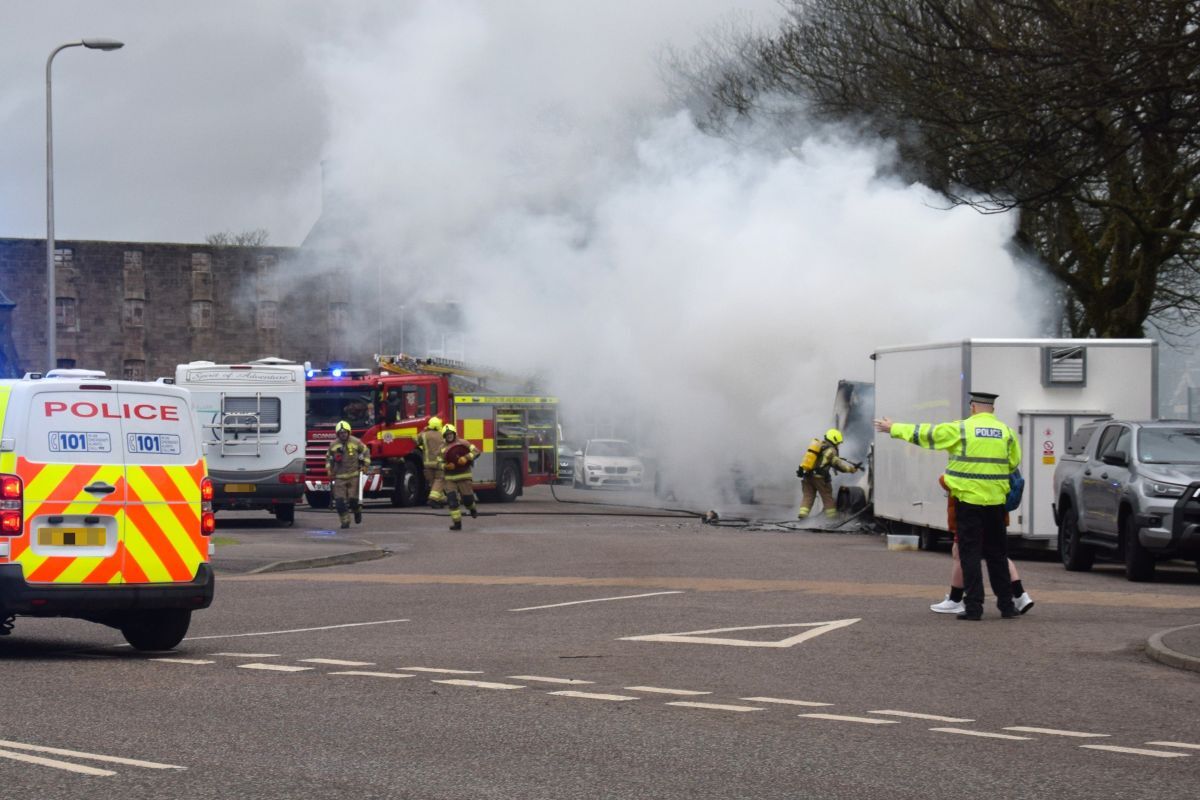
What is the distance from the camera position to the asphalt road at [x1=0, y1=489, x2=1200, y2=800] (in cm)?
727

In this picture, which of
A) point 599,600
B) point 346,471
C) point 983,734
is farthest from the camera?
point 346,471

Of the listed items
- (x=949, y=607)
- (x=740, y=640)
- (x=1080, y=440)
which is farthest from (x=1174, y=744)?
(x=1080, y=440)

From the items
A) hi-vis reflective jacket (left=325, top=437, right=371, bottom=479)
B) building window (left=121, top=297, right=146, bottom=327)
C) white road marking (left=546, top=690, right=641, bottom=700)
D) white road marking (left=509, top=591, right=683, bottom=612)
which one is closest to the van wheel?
white road marking (left=546, top=690, right=641, bottom=700)

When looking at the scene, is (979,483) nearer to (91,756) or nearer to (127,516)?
(127,516)

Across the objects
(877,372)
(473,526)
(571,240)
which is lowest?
(473,526)

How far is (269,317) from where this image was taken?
79.1 meters

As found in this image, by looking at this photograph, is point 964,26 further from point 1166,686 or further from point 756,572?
point 1166,686

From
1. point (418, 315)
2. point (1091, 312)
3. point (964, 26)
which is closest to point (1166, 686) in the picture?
point (964, 26)

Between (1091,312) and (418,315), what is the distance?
14.6 meters

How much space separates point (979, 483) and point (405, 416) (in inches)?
981

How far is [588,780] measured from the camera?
7.19 meters

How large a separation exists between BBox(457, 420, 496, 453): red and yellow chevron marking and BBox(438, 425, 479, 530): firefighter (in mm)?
9793

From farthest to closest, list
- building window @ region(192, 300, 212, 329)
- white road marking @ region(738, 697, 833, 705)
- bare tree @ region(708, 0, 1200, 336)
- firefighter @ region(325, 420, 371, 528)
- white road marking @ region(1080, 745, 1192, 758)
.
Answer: building window @ region(192, 300, 212, 329)
firefighter @ region(325, 420, 371, 528)
bare tree @ region(708, 0, 1200, 336)
white road marking @ region(738, 697, 833, 705)
white road marking @ region(1080, 745, 1192, 758)

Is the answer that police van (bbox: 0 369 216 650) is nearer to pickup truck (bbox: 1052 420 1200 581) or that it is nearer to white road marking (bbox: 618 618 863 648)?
white road marking (bbox: 618 618 863 648)
